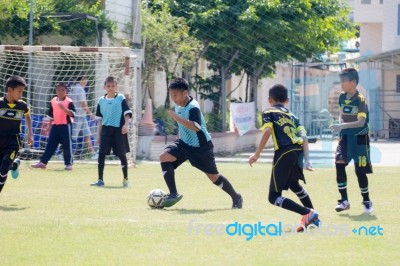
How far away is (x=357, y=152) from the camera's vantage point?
1174 centimetres

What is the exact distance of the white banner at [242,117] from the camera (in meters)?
29.1

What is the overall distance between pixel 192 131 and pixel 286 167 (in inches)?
80.6

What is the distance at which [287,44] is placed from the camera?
96.7ft

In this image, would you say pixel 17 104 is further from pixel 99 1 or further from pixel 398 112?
pixel 398 112

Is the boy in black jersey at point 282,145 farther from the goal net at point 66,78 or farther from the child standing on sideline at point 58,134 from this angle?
the goal net at point 66,78

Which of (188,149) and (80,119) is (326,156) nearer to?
(80,119)

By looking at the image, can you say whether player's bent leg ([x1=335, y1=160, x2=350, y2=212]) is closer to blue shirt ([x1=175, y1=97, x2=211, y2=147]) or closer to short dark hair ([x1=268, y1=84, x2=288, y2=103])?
blue shirt ([x1=175, y1=97, x2=211, y2=147])

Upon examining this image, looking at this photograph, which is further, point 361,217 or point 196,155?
point 196,155

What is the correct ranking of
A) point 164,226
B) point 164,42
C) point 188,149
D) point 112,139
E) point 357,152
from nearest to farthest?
1. point 164,226
2. point 357,152
3. point 188,149
4. point 112,139
5. point 164,42

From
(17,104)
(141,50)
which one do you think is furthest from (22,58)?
(17,104)

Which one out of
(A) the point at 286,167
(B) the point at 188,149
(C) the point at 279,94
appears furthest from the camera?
(B) the point at 188,149

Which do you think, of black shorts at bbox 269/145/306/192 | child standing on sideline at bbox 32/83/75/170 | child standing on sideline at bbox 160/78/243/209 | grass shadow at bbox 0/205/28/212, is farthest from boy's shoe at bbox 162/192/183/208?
child standing on sideline at bbox 32/83/75/170

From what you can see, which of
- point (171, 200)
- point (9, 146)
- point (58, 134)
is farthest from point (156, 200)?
point (58, 134)

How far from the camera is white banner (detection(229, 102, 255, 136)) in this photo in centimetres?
2908
